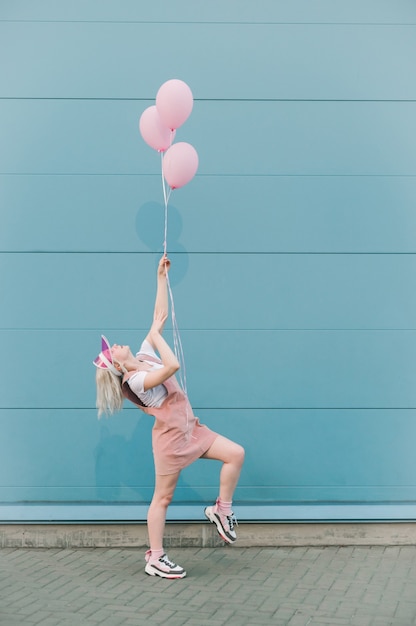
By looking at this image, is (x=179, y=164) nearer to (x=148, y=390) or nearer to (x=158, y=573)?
(x=148, y=390)

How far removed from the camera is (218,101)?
6.41 metres

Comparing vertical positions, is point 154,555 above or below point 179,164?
below

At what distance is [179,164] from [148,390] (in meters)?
1.44

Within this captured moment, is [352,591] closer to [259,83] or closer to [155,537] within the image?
[155,537]

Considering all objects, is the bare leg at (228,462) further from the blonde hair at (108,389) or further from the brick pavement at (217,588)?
the blonde hair at (108,389)

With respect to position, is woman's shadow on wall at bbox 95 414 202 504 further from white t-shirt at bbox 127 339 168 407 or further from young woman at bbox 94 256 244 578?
white t-shirt at bbox 127 339 168 407

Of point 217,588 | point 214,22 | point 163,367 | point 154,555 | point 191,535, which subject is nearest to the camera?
point 217,588

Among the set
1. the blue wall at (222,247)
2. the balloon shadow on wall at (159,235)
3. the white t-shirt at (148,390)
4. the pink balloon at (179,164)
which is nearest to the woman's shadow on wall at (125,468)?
the blue wall at (222,247)

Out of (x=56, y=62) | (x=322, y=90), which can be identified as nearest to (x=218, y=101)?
(x=322, y=90)

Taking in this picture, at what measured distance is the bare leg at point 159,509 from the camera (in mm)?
5623

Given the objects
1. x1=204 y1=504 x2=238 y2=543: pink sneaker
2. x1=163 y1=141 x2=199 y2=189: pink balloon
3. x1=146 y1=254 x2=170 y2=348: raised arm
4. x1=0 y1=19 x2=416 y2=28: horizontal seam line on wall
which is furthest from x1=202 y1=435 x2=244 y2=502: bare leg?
x1=0 y1=19 x2=416 y2=28: horizontal seam line on wall

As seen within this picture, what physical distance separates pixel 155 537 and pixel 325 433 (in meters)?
1.49

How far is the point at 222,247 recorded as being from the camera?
6.38 meters

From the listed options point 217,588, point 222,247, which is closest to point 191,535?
point 217,588
